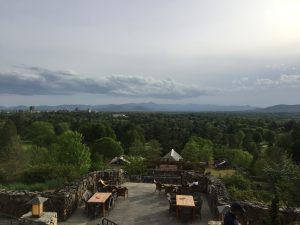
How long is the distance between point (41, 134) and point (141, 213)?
1923 inches

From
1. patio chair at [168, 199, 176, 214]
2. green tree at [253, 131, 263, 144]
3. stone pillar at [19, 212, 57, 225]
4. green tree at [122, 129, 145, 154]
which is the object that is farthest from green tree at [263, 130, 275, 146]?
stone pillar at [19, 212, 57, 225]

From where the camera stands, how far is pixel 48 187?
19.4 meters

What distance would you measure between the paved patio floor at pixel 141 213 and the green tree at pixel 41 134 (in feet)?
135

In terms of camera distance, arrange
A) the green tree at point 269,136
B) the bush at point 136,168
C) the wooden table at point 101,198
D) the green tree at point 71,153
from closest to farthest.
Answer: the wooden table at point 101,198
the bush at point 136,168
the green tree at point 71,153
the green tree at point 269,136

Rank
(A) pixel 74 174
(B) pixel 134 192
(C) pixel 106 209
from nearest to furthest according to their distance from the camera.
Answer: (C) pixel 106 209
(B) pixel 134 192
(A) pixel 74 174

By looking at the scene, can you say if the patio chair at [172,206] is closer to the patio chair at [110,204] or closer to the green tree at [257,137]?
the patio chair at [110,204]

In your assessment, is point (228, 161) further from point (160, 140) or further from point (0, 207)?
point (0, 207)

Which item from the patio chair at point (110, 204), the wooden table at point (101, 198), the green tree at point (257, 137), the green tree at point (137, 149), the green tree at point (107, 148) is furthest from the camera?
the green tree at point (257, 137)

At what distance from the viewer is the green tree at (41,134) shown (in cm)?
5641

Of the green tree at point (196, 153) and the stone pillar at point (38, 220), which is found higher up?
the stone pillar at point (38, 220)

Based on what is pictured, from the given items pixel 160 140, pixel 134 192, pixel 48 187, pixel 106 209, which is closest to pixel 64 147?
pixel 48 187

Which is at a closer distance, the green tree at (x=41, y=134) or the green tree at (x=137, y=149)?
the green tree at (x=137, y=149)

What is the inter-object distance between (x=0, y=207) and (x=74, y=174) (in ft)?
24.5

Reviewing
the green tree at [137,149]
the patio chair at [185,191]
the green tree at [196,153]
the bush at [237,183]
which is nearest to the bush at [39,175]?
the patio chair at [185,191]
